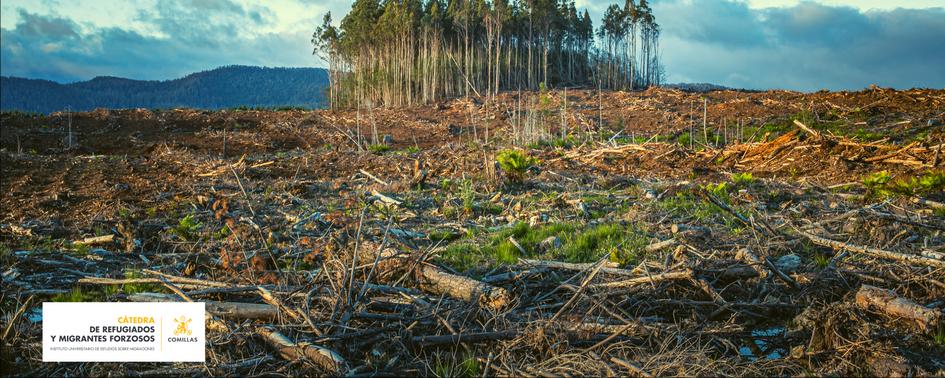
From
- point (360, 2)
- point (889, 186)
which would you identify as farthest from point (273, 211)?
point (360, 2)

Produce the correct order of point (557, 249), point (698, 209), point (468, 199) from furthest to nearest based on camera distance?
point (468, 199)
point (698, 209)
point (557, 249)

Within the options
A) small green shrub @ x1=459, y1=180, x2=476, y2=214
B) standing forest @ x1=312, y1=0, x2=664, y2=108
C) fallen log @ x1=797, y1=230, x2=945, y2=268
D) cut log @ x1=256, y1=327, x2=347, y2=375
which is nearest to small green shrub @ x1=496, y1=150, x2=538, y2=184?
small green shrub @ x1=459, y1=180, x2=476, y2=214

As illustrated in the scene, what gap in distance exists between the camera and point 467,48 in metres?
37.3

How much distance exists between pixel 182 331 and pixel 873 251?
489cm

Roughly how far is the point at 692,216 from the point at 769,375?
10.4ft

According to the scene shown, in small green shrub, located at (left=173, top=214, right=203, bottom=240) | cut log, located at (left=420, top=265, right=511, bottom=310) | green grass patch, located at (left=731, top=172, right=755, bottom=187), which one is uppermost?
green grass patch, located at (left=731, top=172, right=755, bottom=187)

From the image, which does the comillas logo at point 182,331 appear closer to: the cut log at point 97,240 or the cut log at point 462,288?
the cut log at point 462,288

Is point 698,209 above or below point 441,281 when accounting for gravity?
above

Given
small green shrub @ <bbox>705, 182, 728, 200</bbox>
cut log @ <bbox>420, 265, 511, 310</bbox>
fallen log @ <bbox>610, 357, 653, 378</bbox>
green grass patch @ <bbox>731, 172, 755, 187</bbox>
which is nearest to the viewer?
fallen log @ <bbox>610, 357, 653, 378</bbox>

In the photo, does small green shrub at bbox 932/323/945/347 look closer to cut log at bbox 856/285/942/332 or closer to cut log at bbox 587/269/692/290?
cut log at bbox 856/285/942/332

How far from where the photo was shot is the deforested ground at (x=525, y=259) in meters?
2.82

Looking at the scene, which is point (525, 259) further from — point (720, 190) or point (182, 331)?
point (720, 190)

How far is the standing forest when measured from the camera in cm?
3900

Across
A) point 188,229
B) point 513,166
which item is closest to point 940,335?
point 513,166
